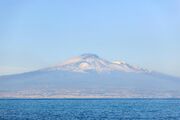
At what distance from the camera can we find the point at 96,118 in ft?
290

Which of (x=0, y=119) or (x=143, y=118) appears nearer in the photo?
(x=0, y=119)

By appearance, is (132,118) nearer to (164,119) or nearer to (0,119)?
(164,119)

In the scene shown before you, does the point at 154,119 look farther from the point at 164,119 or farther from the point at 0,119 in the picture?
the point at 0,119

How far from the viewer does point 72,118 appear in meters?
88.1

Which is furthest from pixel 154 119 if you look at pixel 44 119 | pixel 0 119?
pixel 0 119

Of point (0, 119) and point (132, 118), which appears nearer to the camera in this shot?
point (0, 119)

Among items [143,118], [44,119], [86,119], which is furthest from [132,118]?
[44,119]

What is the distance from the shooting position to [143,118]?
88938 mm

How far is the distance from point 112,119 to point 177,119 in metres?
8.32

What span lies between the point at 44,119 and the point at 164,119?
15.4 metres

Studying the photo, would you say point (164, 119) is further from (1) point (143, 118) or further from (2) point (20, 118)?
(2) point (20, 118)

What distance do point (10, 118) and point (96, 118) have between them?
1123 centimetres

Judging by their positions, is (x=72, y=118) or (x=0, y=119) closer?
(x=0, y=119)

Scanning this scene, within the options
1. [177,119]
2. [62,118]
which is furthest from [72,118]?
[177,119]
